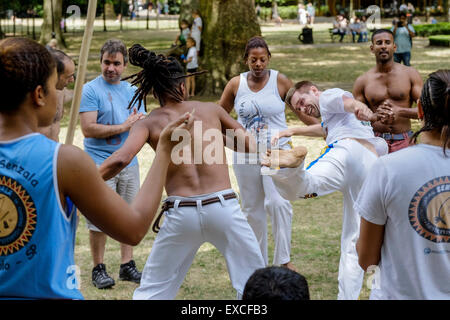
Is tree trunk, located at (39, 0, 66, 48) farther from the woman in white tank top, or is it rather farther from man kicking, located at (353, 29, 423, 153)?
the woman in white tank top

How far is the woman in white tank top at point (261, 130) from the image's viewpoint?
20.0 feet

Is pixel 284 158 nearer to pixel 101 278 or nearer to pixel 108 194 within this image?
pixel 108 194

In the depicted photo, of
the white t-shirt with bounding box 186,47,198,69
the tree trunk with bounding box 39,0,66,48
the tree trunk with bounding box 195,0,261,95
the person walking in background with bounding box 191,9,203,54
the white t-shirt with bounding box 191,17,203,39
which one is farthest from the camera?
the tree trunk with bounding box 39,0,66,48

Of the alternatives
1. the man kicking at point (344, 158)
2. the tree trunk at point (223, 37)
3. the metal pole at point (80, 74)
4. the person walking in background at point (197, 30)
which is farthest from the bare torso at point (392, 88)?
the person walking in background at point (197, 30)

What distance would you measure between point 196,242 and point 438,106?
7.50 feet

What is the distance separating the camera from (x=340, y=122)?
4.92m

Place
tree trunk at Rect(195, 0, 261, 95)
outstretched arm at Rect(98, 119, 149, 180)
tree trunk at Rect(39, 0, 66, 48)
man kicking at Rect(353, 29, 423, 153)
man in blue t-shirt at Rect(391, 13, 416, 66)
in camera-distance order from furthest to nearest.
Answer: tree trunk at Rect(39, 0, 66, 48)
man in blue t-shirt at Rect(391, 13, 416, 66)
tree trunk at Rect(195, 0, 261, 95)
man kicking at Rect(353, 29, 423, 153)
outstretched arm at Rect(98, 119, 149, 180)

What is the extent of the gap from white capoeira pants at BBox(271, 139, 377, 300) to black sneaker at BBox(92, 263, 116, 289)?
2.15m

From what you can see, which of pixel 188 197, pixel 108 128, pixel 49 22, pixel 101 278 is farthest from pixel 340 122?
pixel 49 22

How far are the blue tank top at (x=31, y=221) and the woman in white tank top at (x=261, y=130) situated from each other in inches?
146

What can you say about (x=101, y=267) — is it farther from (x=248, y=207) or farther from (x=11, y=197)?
(x=11, y=197)

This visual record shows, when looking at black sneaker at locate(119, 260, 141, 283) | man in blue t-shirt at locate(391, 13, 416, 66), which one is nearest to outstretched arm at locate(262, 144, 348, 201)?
black sneaker at locate(119, 260, 141, 283)

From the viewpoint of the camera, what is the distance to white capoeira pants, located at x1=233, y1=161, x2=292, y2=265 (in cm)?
607

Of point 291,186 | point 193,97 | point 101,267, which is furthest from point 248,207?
point 193,97
